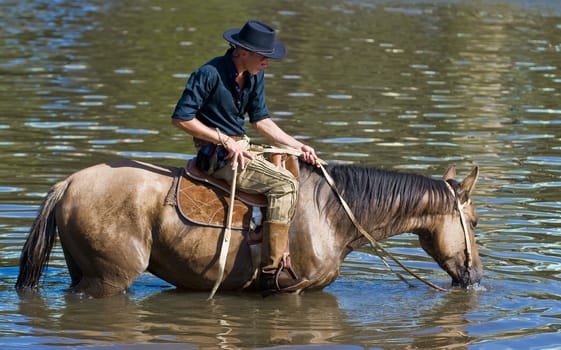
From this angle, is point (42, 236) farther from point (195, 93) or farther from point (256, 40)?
point (256, 40)

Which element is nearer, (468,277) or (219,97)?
(219,97)

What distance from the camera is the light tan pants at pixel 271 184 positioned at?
9.15 m

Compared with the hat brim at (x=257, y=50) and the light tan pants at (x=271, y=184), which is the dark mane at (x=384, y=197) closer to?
the light tan pants at (x=271, y=184)

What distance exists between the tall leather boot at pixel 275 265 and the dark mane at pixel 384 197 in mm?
589

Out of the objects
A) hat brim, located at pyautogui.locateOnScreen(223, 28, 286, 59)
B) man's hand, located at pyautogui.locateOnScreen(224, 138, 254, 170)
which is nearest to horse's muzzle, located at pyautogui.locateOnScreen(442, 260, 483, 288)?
man's hand, located at pyautogui.locateOnScreen(224, 138, 254, 170)

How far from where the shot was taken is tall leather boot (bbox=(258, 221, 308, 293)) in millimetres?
9125

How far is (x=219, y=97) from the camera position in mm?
9117

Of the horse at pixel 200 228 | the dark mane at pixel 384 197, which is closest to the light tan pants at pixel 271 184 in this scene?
the horse at pixel 200 228

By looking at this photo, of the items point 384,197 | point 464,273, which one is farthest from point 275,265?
point 464,273

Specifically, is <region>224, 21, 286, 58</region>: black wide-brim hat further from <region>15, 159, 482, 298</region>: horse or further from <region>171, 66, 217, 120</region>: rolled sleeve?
<region>15, 159, 482, 298</region>: horse

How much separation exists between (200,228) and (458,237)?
7.49 feet

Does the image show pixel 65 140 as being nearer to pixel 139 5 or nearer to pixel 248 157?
pixel 248 157

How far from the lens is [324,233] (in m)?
9.45

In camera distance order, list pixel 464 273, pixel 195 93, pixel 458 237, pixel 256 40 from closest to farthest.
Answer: pixel 195 93
pixel 256 40
pixel 458 237
pixel 464 273
